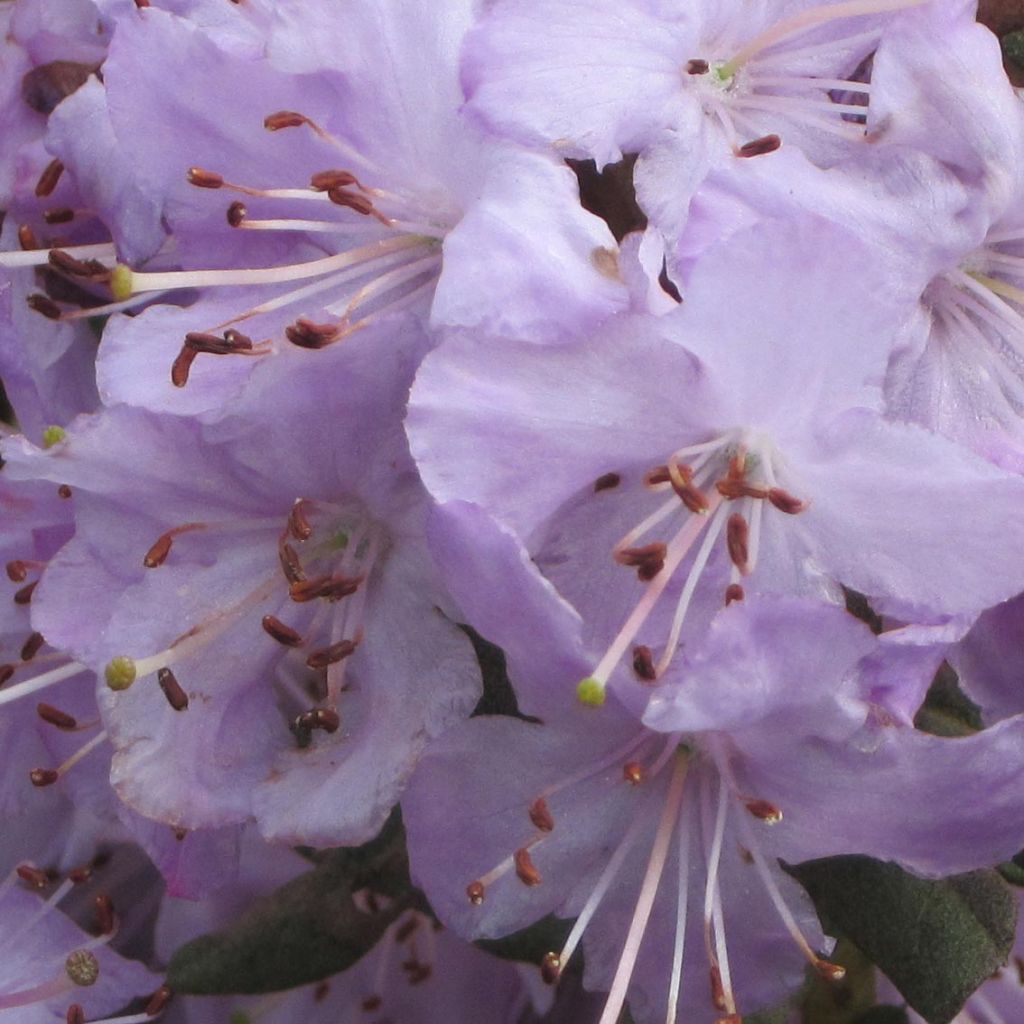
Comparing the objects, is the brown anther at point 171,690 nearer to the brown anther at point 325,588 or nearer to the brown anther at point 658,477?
the brown anther at point 325,588

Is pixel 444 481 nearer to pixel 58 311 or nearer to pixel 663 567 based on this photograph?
pixel 663 567

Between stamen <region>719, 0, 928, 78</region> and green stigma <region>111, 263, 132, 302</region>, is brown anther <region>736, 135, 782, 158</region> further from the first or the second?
green stigma <region>111, 263, 132, 302</region>

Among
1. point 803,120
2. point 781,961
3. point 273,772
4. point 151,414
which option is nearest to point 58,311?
point 151,414

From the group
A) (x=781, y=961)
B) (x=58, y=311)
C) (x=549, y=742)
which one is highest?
(x=58, y=311)

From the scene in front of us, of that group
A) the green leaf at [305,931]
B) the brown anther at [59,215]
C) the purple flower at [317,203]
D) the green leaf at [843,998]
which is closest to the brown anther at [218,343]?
the purple flower at [317,203]

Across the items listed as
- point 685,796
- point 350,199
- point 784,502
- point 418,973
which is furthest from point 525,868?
point 418,973

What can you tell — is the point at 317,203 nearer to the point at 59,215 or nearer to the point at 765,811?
the point at 59,215
